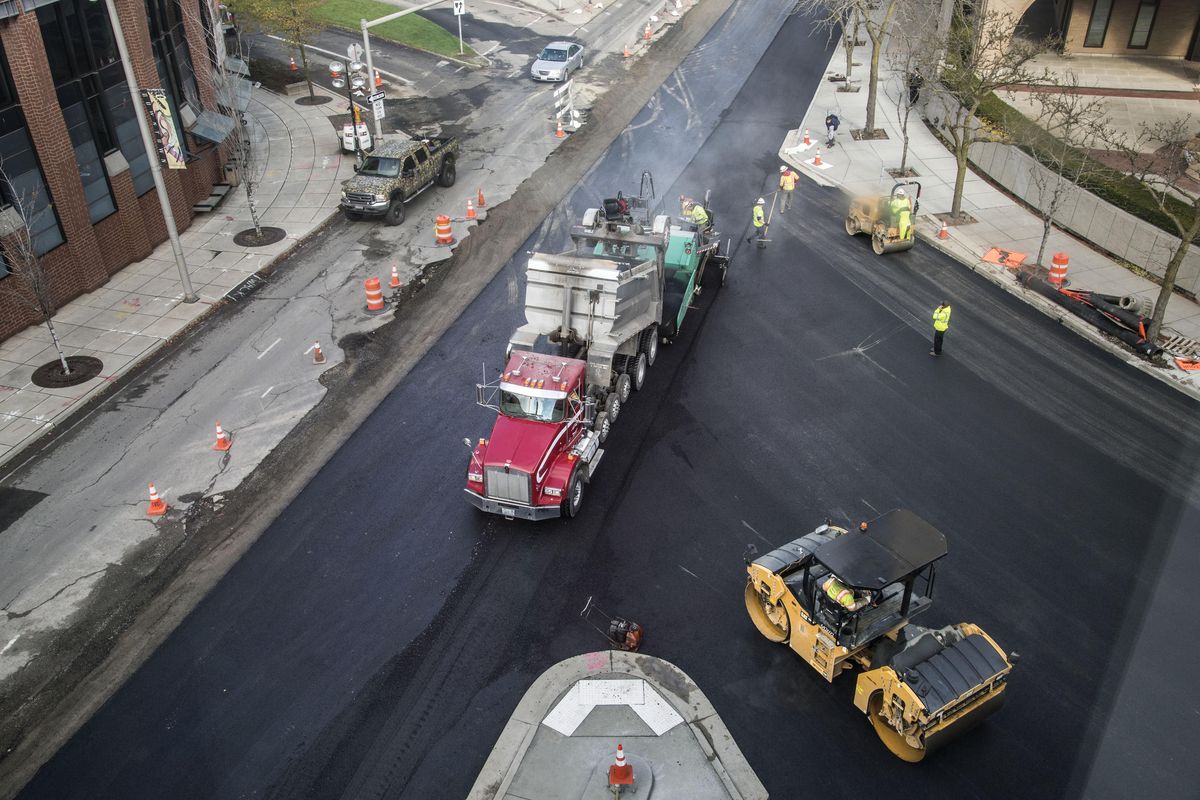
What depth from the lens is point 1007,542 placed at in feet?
60.9

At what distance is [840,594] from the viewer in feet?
46.0

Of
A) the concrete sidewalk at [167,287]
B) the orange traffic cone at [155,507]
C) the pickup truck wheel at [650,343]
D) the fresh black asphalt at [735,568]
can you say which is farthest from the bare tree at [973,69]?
the orange traffic cone at [155,507]

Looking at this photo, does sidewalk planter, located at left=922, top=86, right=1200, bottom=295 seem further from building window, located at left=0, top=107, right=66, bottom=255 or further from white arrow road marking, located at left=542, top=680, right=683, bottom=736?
building window, located at left=0, top=107, right=66, bottom=255

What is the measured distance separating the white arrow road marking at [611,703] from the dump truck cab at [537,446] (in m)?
3.87

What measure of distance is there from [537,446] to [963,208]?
68.5ft

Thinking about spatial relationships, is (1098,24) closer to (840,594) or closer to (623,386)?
(623,386)

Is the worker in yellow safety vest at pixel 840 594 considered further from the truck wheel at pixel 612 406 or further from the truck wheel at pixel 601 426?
the truck wheel at pixel 612 406

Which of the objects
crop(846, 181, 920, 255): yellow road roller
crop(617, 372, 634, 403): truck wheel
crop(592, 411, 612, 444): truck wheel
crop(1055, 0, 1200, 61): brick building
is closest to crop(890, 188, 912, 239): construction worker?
crop(846, 181, 920, 255): yellow road roller

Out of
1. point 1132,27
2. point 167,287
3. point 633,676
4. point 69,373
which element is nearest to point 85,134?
point 167,287

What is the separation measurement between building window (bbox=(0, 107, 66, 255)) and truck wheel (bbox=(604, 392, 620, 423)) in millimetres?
14839

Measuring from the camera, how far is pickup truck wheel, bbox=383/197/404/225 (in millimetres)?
31228

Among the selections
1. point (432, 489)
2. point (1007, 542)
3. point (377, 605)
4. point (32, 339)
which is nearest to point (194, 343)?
point (32, 339)

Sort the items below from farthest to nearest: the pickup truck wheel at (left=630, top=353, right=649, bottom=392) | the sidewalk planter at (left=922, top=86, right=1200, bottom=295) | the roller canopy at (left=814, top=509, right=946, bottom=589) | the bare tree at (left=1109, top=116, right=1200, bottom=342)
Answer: the sidewalk planter at (left=922, top=86, right=1200, bottom=295) → the bare tree at (left=1109, top=116, right=1200, bottom=342) → the pickup truck wheel at (left=630, top=353, right=649, bottom=392) → the roller canopy at (left=814, top=509, right=946, bottom=589)

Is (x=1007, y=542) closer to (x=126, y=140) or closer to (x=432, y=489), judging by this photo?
(x=432, y=489)
